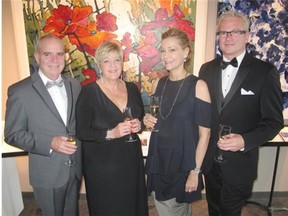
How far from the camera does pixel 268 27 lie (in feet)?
11.3

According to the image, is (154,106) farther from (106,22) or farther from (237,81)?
(106,22)

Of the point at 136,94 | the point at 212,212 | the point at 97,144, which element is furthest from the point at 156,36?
the point at 212,212

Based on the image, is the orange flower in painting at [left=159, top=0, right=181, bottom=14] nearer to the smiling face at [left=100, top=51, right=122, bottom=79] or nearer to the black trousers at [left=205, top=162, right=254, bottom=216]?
the smiling face at [left=100, top=51, right=122, bottom=79]

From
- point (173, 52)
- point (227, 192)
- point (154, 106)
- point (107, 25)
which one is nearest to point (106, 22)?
point (107, 25)

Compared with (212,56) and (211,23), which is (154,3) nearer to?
(211,23)

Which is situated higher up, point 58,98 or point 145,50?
point 145,50

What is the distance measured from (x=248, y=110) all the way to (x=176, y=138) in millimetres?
657

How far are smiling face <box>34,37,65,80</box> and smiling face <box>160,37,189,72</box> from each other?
94 centimetres

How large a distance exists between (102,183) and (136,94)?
90cm

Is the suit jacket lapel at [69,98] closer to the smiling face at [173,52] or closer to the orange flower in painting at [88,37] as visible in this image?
the smiling face at [173,52]

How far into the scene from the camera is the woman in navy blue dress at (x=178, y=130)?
2.21 m

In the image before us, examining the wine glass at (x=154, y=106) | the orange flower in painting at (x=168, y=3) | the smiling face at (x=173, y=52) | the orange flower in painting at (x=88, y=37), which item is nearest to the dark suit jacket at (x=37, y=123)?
the wine glass at (x=154, y=106)

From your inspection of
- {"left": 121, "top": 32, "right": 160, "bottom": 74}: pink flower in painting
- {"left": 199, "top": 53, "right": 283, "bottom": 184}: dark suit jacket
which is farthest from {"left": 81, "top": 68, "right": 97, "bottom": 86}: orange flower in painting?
{"left": 199, "top": 53, "right": 283, "bottom": 184}: dark suit jacket

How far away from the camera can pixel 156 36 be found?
11.5 feet
